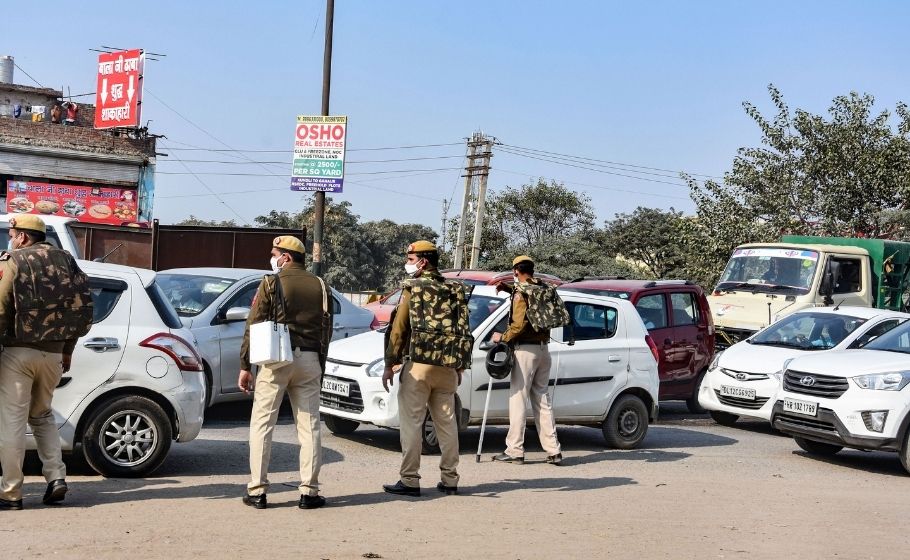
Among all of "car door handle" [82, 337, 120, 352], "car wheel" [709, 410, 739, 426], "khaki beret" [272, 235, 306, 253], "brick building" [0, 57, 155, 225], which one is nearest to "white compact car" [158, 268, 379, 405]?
"car door handle" [82, 337, 120, 352]

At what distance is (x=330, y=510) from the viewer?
7113 mm

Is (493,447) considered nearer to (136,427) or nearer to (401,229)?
(136,427)

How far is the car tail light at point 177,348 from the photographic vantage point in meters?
7.94

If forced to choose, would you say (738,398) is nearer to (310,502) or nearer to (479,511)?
(479,511)

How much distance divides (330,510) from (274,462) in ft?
6.47

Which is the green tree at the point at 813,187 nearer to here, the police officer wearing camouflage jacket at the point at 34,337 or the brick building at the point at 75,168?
the brick building at the point at 75,168

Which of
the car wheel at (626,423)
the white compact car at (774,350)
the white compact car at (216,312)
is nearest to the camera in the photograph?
the car wheel at (626,423)

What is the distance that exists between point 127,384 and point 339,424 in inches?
125

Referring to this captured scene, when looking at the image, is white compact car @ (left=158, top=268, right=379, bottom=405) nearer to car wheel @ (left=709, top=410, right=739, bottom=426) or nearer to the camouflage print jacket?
the camouflage print jacket

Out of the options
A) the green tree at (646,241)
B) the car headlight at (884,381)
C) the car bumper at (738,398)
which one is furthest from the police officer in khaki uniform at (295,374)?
the green tree at (646,241)

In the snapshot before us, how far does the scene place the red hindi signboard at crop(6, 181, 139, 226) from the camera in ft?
95.8

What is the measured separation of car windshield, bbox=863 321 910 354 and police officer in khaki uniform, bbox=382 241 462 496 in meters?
A: 6.10

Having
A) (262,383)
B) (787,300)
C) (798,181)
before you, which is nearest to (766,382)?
(787,300)

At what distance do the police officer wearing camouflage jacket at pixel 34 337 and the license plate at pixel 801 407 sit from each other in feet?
23.7
